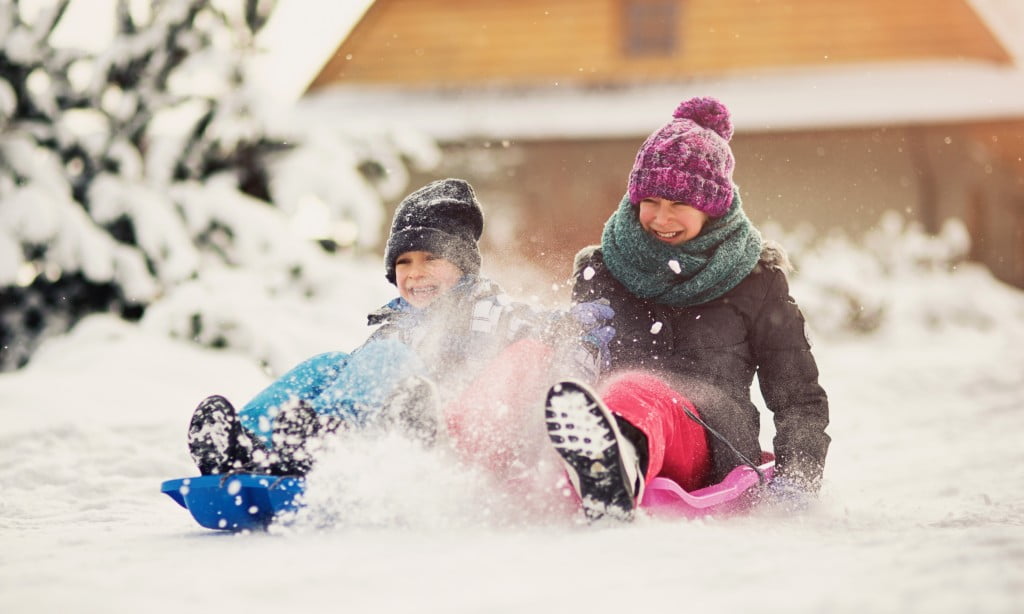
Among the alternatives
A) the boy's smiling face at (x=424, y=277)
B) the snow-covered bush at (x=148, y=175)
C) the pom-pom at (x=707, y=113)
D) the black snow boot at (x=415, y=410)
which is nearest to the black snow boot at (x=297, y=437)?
the black snow boot at (x=415, y=410)

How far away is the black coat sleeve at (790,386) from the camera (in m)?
2.28

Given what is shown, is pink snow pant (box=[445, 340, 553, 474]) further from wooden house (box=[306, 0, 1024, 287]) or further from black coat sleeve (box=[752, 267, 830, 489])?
wooden house (box=[306, 0, 1024, 287])

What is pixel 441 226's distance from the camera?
2486 mm

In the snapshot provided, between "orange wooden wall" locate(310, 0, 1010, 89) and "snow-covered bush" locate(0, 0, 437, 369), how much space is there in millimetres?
6077

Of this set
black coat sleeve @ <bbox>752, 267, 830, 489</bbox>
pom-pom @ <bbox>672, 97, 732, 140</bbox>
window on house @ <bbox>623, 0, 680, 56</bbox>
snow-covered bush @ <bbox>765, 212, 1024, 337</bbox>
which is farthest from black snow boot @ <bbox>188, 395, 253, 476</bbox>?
window on house @ <bbox>623, 0, 680, 56</bbox>

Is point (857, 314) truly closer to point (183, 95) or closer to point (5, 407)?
point (183, 95)

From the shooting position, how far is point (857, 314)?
8.62 m

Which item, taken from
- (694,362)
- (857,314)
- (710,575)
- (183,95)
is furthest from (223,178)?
(857,314)

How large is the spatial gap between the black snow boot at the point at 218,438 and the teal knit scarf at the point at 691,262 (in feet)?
3.27

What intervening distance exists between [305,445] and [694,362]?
37.3 inches

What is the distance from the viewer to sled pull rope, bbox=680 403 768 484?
2.12m

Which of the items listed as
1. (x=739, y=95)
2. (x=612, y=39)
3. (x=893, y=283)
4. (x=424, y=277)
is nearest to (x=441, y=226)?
(x=424, y=277)

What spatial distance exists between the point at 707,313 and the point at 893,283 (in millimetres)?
7527

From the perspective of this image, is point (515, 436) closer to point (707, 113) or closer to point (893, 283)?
point (707, 113)
